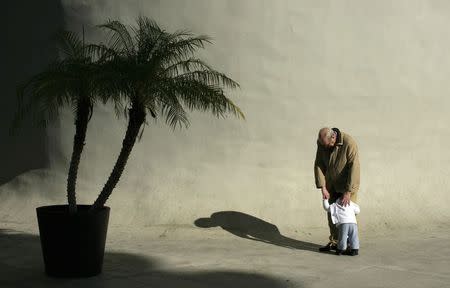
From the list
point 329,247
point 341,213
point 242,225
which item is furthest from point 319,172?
point 242,225

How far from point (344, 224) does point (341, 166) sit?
0.66 metres

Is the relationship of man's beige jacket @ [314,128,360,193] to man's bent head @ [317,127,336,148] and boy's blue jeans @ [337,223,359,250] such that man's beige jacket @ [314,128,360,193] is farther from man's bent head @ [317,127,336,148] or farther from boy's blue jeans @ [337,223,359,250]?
boy's blue jeans @ [337,223,359,250]

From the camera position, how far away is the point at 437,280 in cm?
624

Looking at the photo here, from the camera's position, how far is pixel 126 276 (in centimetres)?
628

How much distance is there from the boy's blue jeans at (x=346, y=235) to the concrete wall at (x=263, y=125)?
179cm

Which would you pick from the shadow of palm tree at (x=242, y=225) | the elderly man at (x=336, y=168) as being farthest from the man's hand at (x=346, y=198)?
the shadow of palm tree at (x=242, y=225)

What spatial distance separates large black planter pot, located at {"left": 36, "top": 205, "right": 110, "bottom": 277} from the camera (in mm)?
6008

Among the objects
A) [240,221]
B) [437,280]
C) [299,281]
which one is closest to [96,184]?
[240,221]

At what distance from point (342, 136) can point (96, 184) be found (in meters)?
3.73

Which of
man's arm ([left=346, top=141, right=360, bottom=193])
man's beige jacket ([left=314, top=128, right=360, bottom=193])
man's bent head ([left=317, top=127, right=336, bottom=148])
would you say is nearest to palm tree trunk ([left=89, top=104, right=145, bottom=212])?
man's bent head ([left=317, top=127, right=336, bottom=148])

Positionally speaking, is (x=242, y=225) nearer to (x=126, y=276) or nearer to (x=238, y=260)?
(x=238, y=260)

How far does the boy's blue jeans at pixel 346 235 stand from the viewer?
7.43 metres

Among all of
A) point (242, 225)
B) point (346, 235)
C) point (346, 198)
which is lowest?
point (346, 235)

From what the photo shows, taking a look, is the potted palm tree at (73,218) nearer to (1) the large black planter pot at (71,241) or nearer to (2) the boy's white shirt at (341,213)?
(1) the large black planter pot at (71,241)
